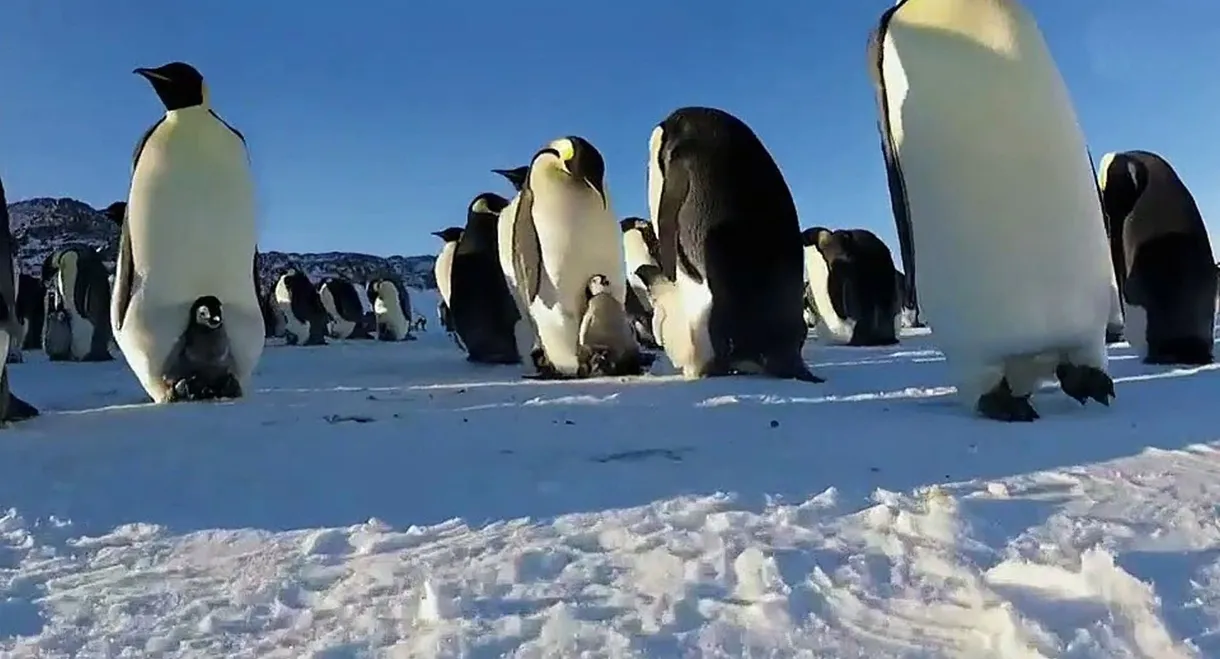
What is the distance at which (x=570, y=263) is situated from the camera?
6637mm

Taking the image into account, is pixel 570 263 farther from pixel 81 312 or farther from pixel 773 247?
pixel 81 312

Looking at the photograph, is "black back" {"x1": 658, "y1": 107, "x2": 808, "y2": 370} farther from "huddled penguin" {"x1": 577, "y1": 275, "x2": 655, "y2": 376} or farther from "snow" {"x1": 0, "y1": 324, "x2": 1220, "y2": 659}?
"snow" {"x1": 0, "y1": 324, "x2": 1220, "y2": 659}

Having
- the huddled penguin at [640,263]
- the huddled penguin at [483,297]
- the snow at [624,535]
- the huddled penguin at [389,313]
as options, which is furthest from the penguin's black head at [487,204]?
the huddled penguin at [389,313]

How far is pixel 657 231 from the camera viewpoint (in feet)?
20.1

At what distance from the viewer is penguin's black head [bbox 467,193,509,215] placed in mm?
10039

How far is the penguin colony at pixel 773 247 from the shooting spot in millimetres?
3838

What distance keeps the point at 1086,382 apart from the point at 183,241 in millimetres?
4121

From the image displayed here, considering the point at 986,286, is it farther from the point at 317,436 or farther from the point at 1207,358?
the point at 1207,358

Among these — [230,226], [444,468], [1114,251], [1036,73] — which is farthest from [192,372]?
[1114,251]

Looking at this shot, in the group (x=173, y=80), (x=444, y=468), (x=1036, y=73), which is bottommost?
(x=444, y=468)

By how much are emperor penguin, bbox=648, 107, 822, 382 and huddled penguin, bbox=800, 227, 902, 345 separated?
17.4 ft

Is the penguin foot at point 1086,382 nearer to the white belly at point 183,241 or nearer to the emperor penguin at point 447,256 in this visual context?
the white belly at point 183,241

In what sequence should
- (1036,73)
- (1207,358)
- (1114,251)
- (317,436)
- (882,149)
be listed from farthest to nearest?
(1114,251)
(1207,358)
(882,149)
(1036,73)
(317,436)

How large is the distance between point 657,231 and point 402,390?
1.77 metres
